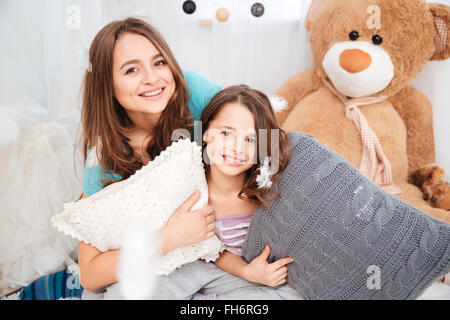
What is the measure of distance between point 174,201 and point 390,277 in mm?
516

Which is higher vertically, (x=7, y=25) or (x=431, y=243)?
(x=7, y=25)

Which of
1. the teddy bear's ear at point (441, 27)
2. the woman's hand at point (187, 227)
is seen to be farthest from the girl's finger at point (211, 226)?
the teddy bear's ear at point (441, 27)

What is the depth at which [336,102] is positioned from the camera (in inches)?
45.0

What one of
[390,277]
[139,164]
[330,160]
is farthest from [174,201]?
[390,277]

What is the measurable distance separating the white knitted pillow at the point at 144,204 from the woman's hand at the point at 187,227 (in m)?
0.02

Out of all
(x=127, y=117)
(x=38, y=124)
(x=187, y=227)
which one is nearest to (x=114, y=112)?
(x=127, y=117)

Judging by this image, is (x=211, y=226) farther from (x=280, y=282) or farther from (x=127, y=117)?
(x=127, y=117)

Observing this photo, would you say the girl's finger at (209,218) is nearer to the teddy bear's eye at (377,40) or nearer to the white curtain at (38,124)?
the white curtain at (38,124)

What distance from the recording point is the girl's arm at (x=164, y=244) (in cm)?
78

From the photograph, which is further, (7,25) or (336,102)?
(336,102)

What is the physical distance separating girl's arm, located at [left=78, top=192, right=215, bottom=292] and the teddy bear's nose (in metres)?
0.64

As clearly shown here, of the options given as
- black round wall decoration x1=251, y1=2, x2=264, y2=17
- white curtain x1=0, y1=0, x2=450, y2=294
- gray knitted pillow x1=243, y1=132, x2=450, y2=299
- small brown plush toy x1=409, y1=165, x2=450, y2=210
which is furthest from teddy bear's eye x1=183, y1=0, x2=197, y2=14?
small brown plush toy x1=409, y1=165, x2=450, y2=210

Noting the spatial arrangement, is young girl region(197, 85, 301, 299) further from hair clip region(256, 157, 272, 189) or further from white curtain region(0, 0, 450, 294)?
white curtain region(0, 0, 450, 294)

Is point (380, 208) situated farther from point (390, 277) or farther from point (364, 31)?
point (364, 31)
